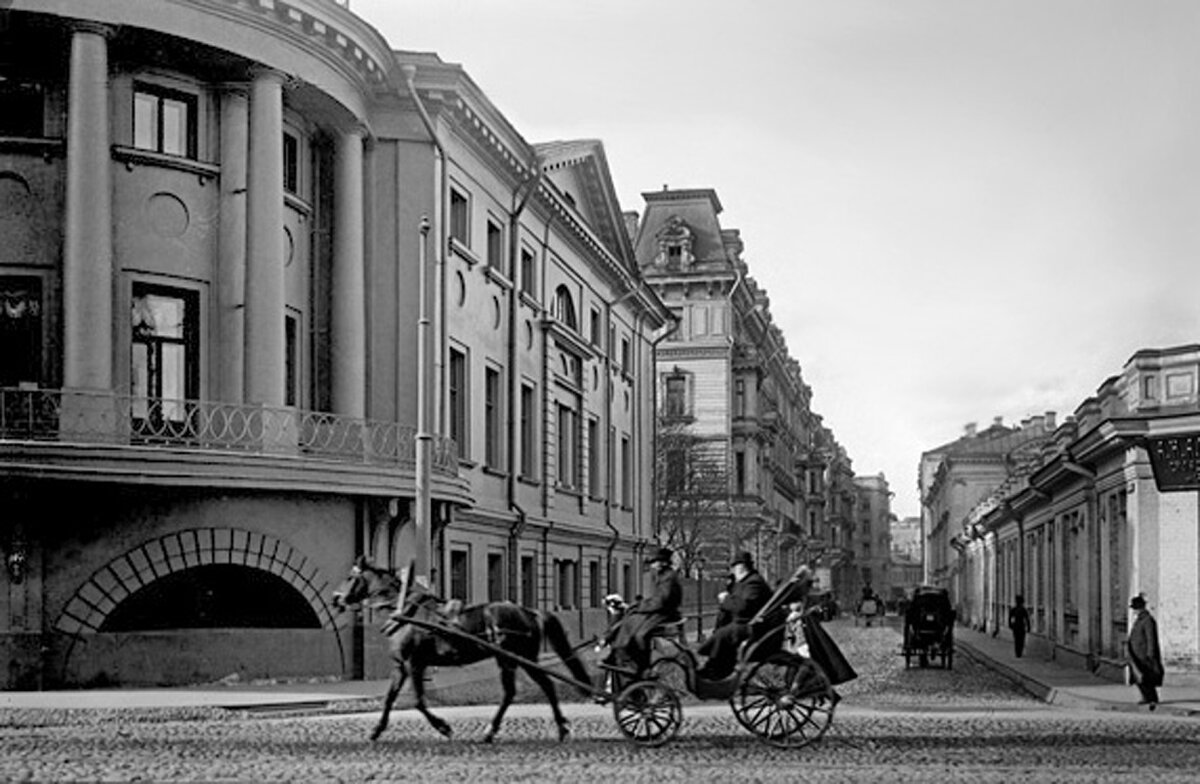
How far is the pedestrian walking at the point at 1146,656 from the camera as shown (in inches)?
888

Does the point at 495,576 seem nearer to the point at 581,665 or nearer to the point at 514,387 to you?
the point at 514,387

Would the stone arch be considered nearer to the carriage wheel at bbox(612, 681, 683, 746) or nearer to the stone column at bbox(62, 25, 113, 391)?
the stone column at bbox(62, 25, 113, 391)

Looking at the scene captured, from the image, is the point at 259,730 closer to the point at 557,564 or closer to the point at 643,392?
the point at 557,564

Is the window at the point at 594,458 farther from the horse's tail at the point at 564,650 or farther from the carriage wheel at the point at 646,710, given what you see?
the carriage wheel at the point at 646,710

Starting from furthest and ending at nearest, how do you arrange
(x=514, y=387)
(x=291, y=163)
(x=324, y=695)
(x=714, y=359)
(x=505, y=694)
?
(x=714, y=359), (x=514, y=387), (x=291, y=163), (x=324, y=695), (x=505, y=694)

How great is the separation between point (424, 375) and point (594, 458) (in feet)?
64.3

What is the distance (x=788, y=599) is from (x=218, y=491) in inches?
439

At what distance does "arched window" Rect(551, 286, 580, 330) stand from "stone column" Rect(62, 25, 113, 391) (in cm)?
1797

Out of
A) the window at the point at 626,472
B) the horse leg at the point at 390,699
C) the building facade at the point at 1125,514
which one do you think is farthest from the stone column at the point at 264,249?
the window at the point at 626,472

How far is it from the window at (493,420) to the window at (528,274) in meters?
2.94

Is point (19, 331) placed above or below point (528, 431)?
above

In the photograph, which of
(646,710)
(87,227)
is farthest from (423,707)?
(87,227)

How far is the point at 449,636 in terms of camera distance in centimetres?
1602

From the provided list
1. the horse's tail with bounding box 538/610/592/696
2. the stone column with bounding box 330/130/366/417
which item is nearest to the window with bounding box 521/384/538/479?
the stone column with bounding box 330/130/366/417
